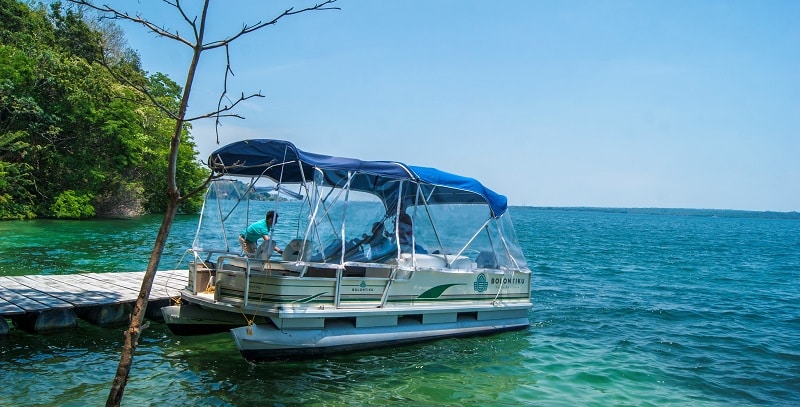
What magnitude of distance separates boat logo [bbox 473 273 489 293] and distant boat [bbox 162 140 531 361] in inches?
1.3

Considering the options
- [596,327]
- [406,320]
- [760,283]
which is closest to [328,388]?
[406,320]

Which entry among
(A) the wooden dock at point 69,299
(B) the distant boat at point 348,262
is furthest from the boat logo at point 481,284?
(A) the wooden dock at point 69,299

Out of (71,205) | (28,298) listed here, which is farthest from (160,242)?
(71,205)

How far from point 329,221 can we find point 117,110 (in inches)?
1437

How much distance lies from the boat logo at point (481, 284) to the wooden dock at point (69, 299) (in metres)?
6.52

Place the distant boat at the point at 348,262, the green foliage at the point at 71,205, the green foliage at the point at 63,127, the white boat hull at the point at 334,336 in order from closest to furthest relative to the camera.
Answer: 1. the white boat hull at the point at 334,336
2. the distant boat at the point at 348,262
3. the green foliage at the point at 63,127
4. the green foliage at the point at 71,205

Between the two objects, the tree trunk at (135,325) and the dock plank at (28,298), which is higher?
the tree trunk at (135,325)

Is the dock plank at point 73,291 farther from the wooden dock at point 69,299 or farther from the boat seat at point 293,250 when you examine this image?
the boat seat at point 293,250

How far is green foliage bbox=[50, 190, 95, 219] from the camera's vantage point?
4134 centimetres

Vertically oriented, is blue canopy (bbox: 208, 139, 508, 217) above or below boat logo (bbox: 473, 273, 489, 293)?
above

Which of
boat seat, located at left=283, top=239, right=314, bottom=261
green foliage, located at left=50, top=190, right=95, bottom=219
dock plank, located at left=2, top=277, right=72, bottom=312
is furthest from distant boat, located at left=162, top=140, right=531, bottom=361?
green foliage, located at left=50, top=190, right=95, bottom=219

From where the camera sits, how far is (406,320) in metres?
12.2

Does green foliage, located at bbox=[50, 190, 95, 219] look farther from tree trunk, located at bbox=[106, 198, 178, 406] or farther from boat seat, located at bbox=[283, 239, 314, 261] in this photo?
tree trunk, located at bbox=[106, 198, 178, 406]

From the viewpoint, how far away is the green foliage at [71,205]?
1628 inches
